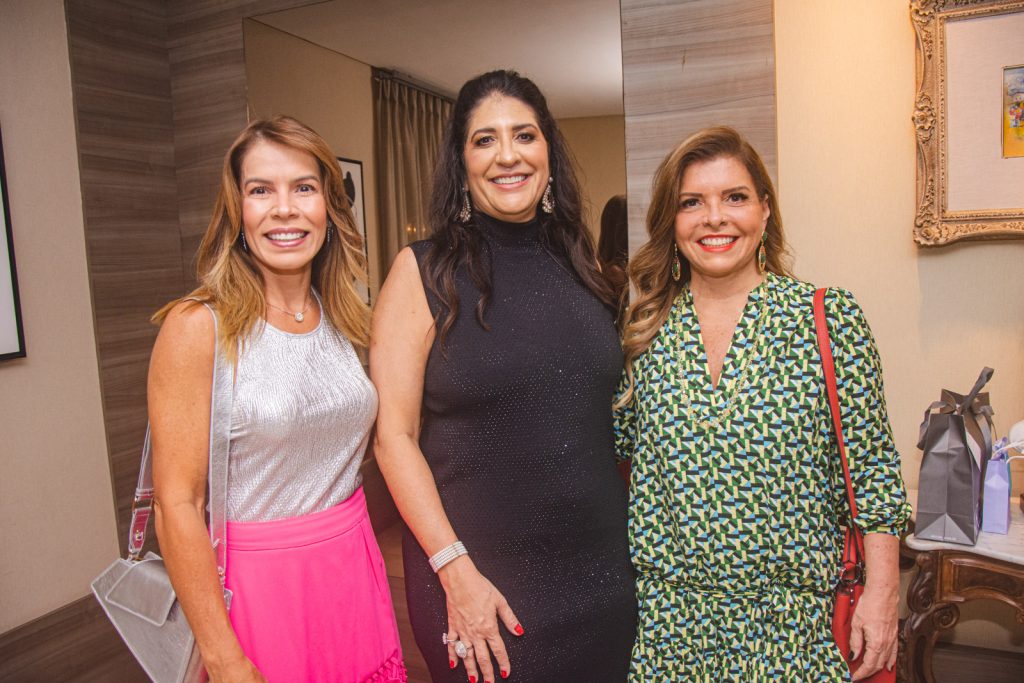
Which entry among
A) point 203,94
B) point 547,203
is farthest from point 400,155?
point 547,203

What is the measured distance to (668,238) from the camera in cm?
149

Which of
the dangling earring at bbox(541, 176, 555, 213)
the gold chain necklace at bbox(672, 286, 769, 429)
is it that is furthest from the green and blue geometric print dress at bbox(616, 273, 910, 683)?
the dangling earring at bbox(541, 176, 555, 213)

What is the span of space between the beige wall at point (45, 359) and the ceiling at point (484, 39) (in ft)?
2.84

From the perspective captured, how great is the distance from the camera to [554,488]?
139 centimetres

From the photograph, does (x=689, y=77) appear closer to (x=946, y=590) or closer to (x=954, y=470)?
(x=954, y=470)

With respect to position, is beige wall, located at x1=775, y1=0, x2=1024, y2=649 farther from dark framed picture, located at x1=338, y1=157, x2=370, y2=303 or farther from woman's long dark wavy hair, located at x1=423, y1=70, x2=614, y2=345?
dark framed picture, located at x1=338, y1=157, x2=370, y2=303

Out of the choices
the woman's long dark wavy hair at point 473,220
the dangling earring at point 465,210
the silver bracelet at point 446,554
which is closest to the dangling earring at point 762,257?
the woman's long dark wavy hair at point 473,220

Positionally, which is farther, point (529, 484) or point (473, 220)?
point (473, 220)

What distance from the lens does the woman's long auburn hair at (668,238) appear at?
1.41 meters

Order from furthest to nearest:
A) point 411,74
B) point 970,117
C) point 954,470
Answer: point 411,74, point 970,117, point 954,470

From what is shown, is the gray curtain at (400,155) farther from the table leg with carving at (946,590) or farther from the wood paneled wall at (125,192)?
the table leg with carving at (946,590)

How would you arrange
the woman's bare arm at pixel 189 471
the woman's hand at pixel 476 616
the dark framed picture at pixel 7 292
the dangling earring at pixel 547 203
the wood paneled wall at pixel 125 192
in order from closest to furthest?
the woman's bare arm at pixel 189 471, the woman's hand at pixel 476 616, the dangling earring at pixel 547 203, the dark framed picture at pixel 7 292, the wood paneled wall at pixel 125 192

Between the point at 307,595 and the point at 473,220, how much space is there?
2.64 ft

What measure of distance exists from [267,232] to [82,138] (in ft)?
6.53
